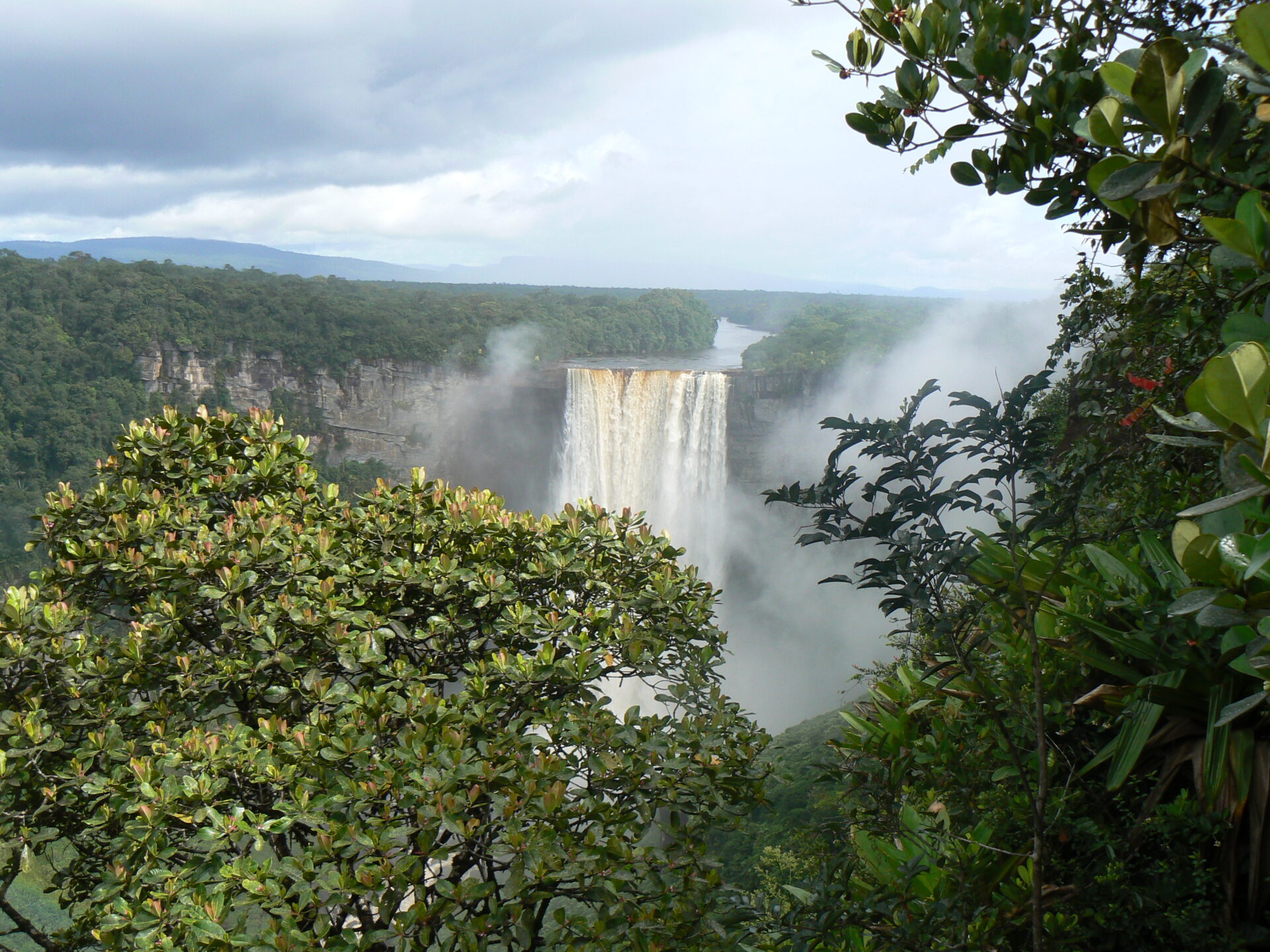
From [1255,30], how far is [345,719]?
8.04 feet

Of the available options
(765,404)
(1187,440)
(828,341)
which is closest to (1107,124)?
(1187,440)

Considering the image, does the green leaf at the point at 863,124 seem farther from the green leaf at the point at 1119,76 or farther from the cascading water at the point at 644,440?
the cascading water at the point at 644,440

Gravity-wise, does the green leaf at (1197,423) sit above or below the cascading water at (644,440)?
above

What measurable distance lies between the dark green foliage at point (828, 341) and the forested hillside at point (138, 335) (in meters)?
11.3

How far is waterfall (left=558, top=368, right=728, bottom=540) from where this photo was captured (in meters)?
22.0

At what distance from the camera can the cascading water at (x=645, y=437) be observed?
22.0 m

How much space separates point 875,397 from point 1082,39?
2651 centimetres

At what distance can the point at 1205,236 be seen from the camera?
1.35 metres

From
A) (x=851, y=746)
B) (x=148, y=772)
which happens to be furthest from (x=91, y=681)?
(x=851, y=746)

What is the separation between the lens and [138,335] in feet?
115

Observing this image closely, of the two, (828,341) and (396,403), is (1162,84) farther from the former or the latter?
(396,403)

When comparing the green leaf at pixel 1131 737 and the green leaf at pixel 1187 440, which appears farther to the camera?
the green leaf at pixel 1131 737

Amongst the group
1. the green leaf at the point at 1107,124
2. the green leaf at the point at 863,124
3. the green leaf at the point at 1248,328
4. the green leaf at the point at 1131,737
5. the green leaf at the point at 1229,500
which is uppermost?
the green leaf at the point at 863,124

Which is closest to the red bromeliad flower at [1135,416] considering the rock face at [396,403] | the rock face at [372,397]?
the rock face at [396,403]
